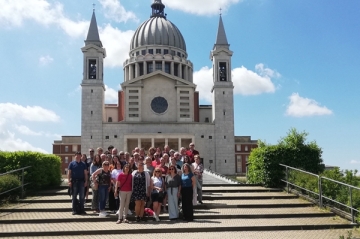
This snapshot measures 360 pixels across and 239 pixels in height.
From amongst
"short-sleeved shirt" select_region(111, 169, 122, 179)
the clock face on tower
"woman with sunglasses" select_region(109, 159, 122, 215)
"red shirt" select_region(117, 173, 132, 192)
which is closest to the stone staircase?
"woman with sunglasses" select_region(109, 159, 122, 215)

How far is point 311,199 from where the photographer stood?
13.8 metres

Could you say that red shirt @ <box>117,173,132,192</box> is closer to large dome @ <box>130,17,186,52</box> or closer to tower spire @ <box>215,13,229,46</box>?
tower spire @ <box>215,13,229,46</box>

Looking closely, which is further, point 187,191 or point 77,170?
point 77,170

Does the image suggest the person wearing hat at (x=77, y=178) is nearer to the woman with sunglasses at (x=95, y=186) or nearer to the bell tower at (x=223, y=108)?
the woman with sunglasses at (x=95, y=186)

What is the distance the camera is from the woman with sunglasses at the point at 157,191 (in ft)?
37.0

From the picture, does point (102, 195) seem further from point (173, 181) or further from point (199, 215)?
point (199, 215)

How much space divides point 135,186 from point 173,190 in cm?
111

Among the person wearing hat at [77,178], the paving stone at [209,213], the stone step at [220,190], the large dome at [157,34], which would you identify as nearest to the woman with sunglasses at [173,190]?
the paving stone at [209,213]

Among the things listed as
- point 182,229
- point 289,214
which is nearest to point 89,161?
point 182,229

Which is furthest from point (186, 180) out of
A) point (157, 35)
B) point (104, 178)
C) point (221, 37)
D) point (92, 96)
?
point (157, 35)

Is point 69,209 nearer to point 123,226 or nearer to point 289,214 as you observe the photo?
point 123,226

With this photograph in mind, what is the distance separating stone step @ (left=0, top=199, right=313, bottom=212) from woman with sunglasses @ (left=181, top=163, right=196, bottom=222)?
173cm

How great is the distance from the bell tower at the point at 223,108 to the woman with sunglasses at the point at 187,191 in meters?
39.4

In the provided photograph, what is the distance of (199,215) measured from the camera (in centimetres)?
1184
